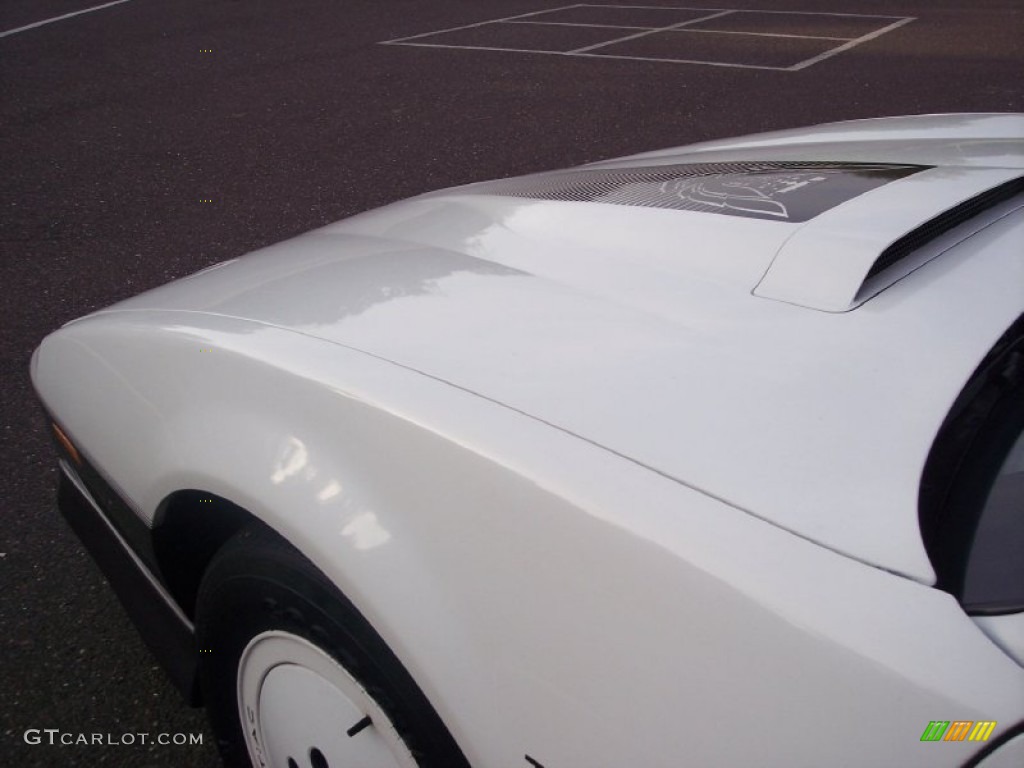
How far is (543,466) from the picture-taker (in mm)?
1136

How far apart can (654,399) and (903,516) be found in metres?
0.32

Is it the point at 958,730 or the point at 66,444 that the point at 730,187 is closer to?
the point at 958,730

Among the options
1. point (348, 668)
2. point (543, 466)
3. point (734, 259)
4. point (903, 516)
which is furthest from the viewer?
point (734, 259)

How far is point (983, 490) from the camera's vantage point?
1.07 meters

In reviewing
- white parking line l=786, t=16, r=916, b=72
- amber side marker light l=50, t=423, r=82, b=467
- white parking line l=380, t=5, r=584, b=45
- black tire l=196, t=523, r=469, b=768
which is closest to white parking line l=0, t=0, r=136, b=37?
white parking line l=380, t=5, r=584, b=45

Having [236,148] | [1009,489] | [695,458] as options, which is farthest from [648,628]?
[236,148]

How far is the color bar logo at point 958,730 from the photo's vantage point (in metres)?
0.85

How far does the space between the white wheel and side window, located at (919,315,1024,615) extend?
2.37ft

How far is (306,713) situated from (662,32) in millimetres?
9581

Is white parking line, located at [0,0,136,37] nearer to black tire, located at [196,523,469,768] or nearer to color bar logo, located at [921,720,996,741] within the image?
black tire, located at [196,523,469,768]

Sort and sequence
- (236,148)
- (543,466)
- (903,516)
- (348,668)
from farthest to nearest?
1. (236,148)
2. (348,668)
3. (543,466)
4. (903,516)

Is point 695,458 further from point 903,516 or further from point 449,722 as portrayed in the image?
point 449,722

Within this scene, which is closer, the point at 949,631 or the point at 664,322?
the point at 949,631

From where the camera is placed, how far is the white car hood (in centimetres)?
107
